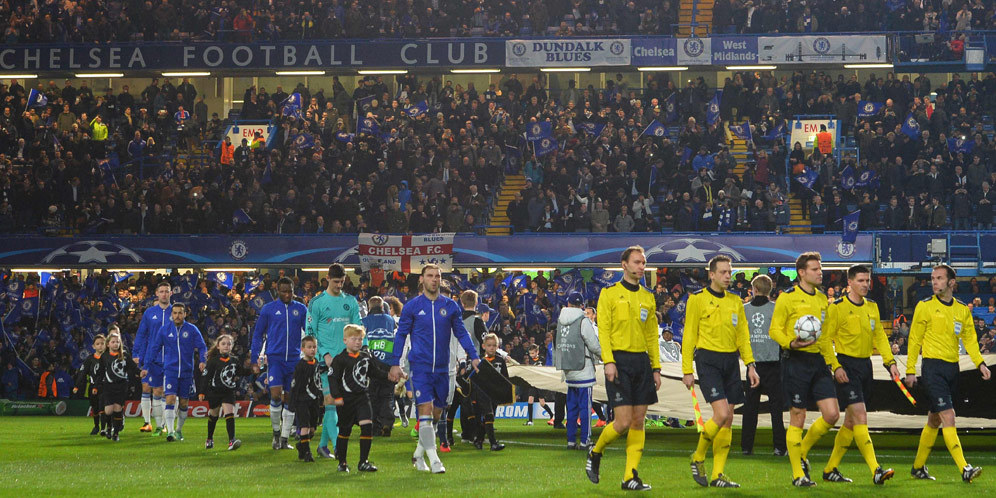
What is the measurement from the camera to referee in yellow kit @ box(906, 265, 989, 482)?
1302cm

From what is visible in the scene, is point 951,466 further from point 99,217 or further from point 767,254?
point 99,217

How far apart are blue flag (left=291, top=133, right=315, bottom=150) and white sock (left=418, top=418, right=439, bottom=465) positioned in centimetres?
2624

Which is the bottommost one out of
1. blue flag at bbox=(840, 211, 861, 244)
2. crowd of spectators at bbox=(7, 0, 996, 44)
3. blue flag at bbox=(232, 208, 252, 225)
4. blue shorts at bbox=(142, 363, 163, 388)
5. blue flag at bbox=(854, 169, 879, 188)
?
blue shorts at bbox=(142, 363, 163, 388)

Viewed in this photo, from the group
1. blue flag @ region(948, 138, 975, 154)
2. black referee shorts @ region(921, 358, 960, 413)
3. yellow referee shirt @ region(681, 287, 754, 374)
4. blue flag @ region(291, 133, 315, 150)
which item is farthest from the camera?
blue flag @ region(291, 133, 315, 150)

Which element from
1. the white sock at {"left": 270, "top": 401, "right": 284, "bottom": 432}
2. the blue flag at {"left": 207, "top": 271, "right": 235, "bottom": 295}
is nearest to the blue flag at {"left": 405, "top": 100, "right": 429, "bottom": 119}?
the blue flag at {"left": 207, "top": 271, "right": 235, "bottom": 295}

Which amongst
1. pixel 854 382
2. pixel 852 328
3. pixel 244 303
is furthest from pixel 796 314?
pixel 244 303

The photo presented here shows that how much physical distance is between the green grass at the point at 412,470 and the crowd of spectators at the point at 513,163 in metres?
15.3

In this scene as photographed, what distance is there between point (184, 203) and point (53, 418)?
8.38 meters

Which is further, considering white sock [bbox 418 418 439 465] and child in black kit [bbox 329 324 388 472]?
white sock [bbox 418 418 439 465]

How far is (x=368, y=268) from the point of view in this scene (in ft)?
107

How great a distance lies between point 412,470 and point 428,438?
620 mm

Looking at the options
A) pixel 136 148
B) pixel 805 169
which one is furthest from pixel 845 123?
pixel 136 148

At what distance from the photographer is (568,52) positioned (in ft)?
137

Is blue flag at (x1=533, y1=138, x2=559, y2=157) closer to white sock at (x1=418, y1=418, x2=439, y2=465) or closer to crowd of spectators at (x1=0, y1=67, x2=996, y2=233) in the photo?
crowd of spectators at (x1=0, y1=67, x2=996, y2=233)
